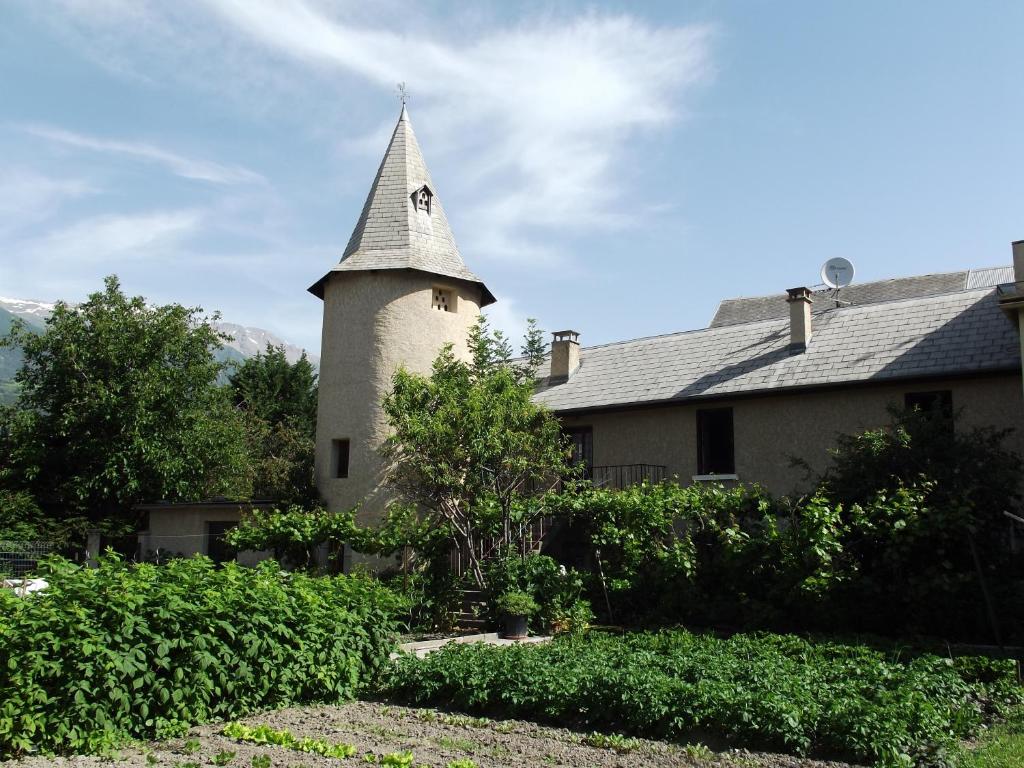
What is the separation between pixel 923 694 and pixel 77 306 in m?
28.3

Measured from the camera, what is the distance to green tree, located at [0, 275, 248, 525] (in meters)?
27.3

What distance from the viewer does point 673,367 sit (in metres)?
23.0

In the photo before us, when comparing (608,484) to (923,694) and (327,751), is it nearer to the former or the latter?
(923,694)

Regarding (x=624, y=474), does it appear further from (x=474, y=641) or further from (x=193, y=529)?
(x=193, y=529)

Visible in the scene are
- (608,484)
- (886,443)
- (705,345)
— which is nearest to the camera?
(886,443)

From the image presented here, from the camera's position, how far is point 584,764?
700 cm

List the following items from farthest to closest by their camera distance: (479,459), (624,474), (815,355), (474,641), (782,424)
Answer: (624,474)
(815,355)
(782,424)
(479,459)
(474,641)

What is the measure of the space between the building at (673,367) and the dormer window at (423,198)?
1.9 inches

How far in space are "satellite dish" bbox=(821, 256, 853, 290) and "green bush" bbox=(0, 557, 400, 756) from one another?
21.2 meters

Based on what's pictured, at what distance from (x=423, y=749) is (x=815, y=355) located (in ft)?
51.7

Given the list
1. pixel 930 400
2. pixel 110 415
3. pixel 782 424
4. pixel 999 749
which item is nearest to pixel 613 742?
pixel 999 749

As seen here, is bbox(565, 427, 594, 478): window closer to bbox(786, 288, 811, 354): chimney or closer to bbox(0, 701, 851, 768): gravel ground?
bbox(786, 288, 811, 354): chimney

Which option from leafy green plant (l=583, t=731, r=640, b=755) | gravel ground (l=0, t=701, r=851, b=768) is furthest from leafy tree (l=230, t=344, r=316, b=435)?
leafy green plant (l=583, t=731, r=640, b=755)

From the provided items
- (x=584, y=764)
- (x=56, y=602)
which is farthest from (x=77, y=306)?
(x=584, y=764)
